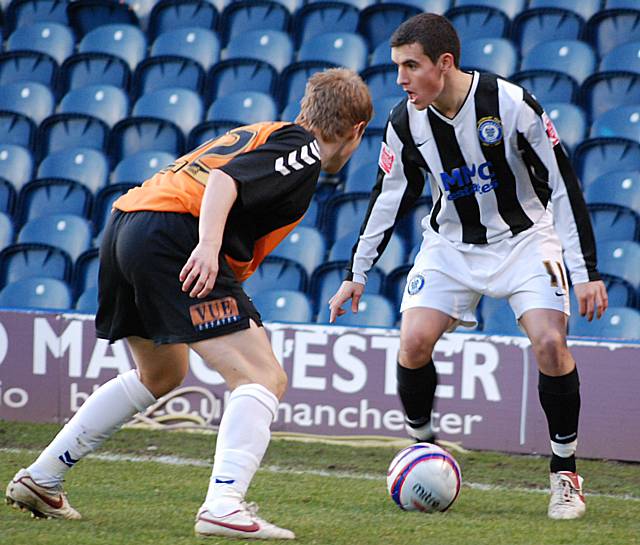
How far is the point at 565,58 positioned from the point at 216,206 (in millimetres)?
5940

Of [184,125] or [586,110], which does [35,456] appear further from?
[586,110]

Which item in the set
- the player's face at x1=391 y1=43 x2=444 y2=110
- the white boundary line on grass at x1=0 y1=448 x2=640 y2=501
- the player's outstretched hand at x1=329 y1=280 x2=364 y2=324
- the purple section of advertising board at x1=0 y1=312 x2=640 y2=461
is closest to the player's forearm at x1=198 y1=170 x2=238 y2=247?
the player's face at x1=391 y1=43 x2=444 y2=110

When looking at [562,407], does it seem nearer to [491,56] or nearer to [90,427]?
[90,427]

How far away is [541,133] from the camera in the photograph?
415 cm

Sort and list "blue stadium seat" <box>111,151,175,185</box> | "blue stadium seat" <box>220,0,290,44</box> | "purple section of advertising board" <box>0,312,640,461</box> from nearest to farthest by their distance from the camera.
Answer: "purple section of advertising board" <box>0,312,640,461</box> < "blue stadium seat" <box>111,151,175,185</box> < "blue stadium seat" <box>220,0,290,44</box>

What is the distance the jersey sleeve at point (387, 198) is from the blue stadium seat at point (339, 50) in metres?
4.65

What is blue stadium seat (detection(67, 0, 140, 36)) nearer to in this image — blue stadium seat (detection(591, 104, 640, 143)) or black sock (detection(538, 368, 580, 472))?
blue stadium seat (detection(591, 104, 640, 143))

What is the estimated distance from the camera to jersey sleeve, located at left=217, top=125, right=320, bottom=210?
131 inches

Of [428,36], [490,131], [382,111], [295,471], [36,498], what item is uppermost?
[382,111]

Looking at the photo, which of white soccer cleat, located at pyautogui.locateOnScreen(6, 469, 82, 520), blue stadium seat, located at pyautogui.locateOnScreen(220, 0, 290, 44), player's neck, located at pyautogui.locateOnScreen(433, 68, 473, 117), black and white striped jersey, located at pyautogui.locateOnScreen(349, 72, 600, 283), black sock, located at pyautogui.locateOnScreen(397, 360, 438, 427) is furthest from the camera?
blue stadium seat, located at pyautogui.locateOnScreen(220, 0, 290, 44)

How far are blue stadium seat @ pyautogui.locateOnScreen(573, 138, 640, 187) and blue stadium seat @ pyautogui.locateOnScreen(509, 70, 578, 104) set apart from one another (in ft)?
2.38

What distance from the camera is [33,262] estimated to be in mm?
8031

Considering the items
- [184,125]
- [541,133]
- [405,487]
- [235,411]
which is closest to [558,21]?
[184,125]

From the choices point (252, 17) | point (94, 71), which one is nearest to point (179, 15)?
point (252, 17)
